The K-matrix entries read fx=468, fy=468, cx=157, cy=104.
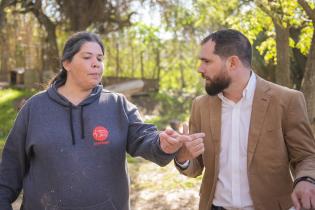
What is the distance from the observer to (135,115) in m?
2.59

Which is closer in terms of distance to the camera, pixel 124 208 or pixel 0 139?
pixel 124 208

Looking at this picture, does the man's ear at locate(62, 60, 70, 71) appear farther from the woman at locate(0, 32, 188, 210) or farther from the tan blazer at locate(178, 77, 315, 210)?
the tan blazer at locate(178, 77, 315, 210)

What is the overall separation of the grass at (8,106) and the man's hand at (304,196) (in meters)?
7.32

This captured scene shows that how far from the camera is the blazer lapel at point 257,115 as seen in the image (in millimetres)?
2588

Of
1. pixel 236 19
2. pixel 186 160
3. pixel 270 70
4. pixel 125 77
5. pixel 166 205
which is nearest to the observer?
pixel 186 160

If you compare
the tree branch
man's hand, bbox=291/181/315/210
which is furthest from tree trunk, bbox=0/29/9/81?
man's hand, bbox=291/181/315/210

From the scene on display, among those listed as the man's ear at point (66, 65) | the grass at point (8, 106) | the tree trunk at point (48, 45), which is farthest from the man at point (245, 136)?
the tree trunk at point (48, 45)

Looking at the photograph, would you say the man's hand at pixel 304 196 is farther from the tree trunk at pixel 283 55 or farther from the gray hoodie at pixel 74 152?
the tree trunk at pixel 283 55

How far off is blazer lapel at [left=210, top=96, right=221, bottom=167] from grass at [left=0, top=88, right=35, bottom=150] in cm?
682

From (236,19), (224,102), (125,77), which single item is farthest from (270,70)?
(224,102)

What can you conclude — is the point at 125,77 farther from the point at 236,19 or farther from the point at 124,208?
the point at 124,208

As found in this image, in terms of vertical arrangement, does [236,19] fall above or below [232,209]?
above

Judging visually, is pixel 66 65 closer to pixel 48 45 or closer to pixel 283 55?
pixel 283 55

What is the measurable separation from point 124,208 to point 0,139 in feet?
23.5
